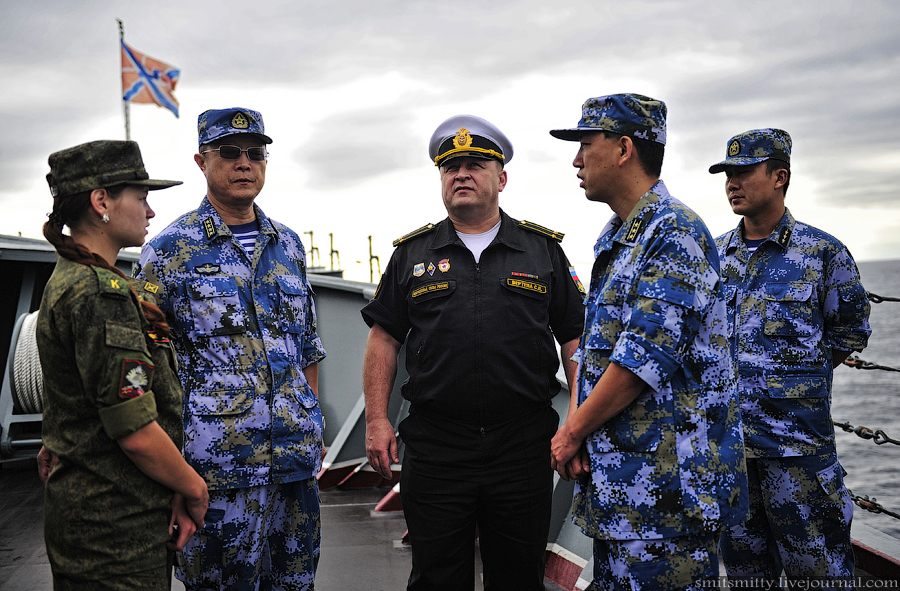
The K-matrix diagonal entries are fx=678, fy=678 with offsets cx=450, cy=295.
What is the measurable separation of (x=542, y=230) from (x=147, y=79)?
13.0 meters

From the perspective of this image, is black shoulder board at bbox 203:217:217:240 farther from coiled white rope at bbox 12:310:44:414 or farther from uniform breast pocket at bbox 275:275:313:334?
coiled white rope at bbox 12:310:44:414

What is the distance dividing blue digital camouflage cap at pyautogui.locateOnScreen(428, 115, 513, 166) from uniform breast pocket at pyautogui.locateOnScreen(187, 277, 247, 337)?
1.00 meters

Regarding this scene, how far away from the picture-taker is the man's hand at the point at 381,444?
106 inches

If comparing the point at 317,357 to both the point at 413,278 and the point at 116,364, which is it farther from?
the point at 116,364

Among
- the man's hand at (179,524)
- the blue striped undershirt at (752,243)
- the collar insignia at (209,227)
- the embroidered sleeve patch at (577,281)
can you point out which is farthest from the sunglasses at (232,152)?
the blue striped undershirt at (752,243)

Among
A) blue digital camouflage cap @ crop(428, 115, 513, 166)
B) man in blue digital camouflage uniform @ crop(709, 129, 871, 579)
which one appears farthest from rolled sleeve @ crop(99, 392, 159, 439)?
man in blue digital camouflage uniform @ crop(709, 129, 871, 579)

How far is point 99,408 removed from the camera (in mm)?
1693

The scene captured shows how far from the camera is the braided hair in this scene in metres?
1.78

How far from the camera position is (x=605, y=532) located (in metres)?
1.90

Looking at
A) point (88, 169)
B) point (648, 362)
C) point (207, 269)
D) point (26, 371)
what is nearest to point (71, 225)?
point (88, 169)

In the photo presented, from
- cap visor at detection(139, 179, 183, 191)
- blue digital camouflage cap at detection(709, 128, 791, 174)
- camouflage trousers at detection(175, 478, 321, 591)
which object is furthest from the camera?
blue digital camouflage cap at detection(709, 128, 791, 174)

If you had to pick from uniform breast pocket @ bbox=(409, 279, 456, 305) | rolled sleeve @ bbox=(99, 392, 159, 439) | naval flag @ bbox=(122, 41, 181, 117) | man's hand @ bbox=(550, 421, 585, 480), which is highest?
naval flag @ bbox=(122, 41, 181, 117)

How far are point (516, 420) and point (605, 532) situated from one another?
0.73 m

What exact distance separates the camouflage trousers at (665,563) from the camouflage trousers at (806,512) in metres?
1.15
